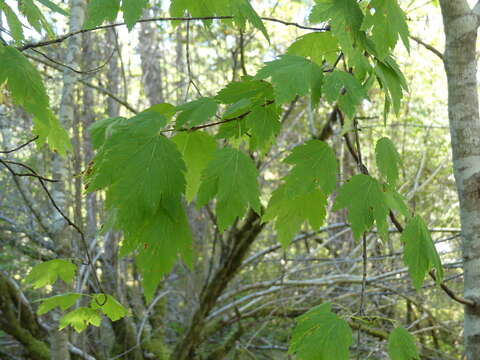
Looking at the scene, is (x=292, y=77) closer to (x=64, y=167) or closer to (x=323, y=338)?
(x=323, y=338)

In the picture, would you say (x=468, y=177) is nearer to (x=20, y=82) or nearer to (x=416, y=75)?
(x=20, y=82)

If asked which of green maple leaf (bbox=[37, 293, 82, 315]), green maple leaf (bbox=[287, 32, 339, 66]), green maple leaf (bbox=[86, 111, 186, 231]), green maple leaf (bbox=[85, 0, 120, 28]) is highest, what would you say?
green maple leaf (bbox=[85, 0, 120, 28])

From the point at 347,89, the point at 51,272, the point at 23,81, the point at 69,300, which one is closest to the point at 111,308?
the point at 69,300

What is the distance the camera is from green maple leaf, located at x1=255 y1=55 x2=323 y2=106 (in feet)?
3.15

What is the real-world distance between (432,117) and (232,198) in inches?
224

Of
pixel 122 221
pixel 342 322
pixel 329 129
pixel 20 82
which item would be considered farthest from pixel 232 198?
pixel 329 129

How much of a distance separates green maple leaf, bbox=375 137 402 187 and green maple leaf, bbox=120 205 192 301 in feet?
1.67

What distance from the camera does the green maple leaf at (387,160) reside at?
Answer: 3.72 ft

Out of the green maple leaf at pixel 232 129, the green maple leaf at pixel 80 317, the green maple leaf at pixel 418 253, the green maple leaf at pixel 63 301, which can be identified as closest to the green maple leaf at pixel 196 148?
the green maple leaf at pixel 232 129

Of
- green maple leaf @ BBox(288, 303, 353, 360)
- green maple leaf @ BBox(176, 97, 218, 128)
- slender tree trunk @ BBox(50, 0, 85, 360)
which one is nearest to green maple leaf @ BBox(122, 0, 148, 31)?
green maple leaf @ BBox(176, 97, 218, 128)

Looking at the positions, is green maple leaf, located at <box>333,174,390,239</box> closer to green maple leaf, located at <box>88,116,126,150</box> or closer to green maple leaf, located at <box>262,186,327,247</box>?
green maple leaf, located at <box>262,186,327,247</box>

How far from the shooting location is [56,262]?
5.65ft

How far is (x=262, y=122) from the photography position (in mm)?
1050

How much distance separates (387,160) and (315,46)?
411 millimetres
